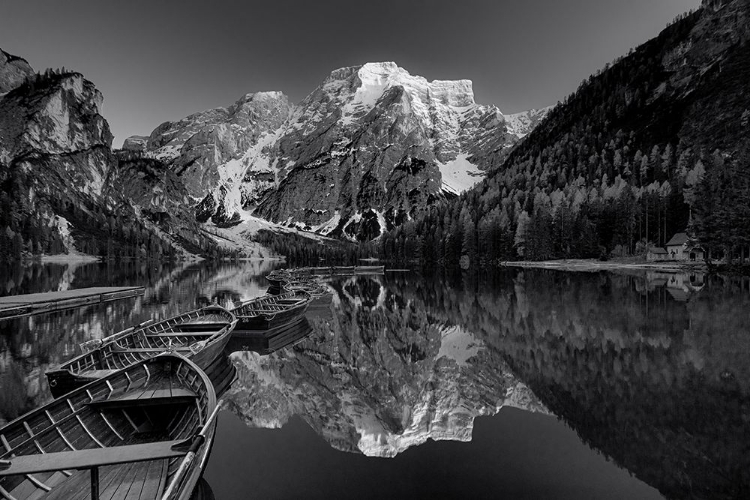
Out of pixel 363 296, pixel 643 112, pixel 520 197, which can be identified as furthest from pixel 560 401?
pixel 643 112

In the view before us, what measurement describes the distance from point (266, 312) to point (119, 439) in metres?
19.1

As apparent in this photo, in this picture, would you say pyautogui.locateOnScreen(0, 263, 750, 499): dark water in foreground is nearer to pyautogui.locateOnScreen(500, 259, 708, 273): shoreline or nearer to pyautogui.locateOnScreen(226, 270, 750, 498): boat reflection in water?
pyautogui.locateOnScreen(226, 270, 750, 498): boat reflection in water

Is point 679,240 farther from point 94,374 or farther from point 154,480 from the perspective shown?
point 154,480

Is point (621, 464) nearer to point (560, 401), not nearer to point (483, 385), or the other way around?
point (560, 401)

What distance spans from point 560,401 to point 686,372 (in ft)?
22.0

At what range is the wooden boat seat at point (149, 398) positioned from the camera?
997 cm

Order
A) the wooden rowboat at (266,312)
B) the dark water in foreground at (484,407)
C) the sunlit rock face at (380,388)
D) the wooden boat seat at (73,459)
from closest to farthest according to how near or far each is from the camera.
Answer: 1. the wooden boat seat at (73,459)
2. the dark water in foreground at (484,407)
3. the sunlit rock face at (380,388)
4. the wooden rowboat at (266,312)

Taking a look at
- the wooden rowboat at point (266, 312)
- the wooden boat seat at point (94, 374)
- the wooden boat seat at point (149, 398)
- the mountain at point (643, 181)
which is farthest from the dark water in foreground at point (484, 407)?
the mountain at point (643, 181)

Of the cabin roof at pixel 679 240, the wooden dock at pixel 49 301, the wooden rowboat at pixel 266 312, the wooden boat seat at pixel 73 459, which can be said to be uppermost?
the cabin roof at pixel 679 240

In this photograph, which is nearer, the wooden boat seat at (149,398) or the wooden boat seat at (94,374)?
the wooden boat seat at (149,398)

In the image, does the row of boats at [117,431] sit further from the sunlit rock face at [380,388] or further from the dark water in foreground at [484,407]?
the sunlit rock face at [380,388]

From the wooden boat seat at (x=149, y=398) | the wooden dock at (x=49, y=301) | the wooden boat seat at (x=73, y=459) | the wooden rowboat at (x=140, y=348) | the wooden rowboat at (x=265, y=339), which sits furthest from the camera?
the wooden dock at (x=49, y=301)

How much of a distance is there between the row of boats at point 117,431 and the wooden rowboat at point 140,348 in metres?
0.05

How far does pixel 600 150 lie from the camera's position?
182 metres
